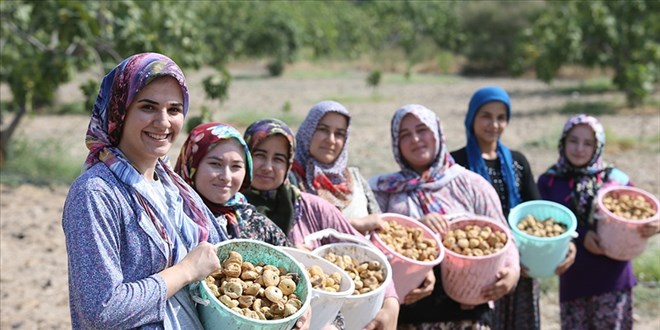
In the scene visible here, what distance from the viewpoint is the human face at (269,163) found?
2578 mm

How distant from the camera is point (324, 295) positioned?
6.58ft

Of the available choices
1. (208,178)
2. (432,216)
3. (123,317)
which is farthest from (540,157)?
(123,317)

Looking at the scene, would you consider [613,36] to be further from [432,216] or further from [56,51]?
[432,216]

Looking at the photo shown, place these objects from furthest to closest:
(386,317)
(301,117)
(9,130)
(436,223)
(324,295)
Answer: (301,117) → (9,130) → (436,223) → (386,317) → (324,295)

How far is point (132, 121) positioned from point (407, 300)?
148 cm

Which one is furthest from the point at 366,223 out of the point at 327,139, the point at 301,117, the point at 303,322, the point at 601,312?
the point at 301,117

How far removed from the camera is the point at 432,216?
2939 millimetres

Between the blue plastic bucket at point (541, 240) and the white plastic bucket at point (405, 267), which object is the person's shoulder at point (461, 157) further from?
the white plastic bucket at point (405, 267)

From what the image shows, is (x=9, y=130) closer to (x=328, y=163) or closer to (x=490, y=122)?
(x=328, y=163)

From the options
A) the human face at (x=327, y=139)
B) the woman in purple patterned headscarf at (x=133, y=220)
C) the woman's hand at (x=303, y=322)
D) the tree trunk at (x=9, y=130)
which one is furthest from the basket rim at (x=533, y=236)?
the tree trunk at (x=9, y=130)

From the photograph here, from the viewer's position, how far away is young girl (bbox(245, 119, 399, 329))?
2576 millimetres

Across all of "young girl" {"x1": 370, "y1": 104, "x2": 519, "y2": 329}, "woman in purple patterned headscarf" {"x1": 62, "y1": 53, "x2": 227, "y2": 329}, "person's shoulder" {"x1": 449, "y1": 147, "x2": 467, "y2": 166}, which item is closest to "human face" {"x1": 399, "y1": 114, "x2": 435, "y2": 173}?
"young girl" {"x1": 370, "y1": 104, "x2": 519, "y2": 329}

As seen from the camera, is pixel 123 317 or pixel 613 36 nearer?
pixel 123 317

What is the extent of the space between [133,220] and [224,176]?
22.1 inches
